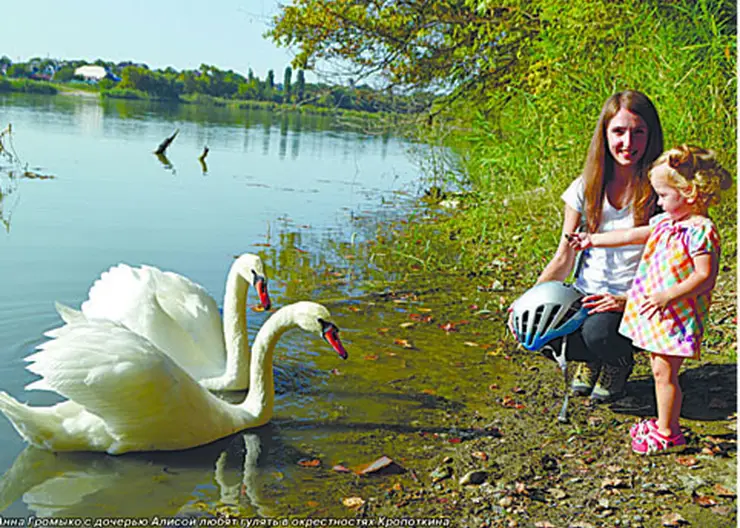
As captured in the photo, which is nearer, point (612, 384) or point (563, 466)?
point (563, 466)

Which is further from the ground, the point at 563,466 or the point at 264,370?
the point at 264,370

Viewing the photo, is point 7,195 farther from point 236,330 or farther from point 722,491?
point 722,491

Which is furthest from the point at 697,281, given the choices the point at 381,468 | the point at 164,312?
the point at 164,312

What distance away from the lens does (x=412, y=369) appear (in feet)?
20.0

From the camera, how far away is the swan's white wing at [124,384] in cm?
429

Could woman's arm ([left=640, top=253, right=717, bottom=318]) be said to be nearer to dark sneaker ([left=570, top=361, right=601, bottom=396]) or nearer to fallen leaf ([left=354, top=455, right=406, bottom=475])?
dark sneaker ([left=570, top=361, right=601, bottom=396])

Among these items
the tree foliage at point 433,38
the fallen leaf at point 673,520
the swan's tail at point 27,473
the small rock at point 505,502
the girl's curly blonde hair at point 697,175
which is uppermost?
the tree foliage at point 433,38

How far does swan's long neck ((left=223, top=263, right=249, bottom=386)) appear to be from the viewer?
5750 mm

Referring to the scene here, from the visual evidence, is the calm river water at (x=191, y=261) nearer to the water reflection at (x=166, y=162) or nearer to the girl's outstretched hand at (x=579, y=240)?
the water reflection at (x=166, y=162)

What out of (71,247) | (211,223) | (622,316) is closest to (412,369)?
(622,316)

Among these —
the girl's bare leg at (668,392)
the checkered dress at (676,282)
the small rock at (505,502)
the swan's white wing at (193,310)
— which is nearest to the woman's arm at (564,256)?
the checkered dress at (676,282)

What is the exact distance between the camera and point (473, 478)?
4129mm

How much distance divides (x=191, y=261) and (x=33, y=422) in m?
5.50

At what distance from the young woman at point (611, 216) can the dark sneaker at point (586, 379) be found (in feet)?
0.09
